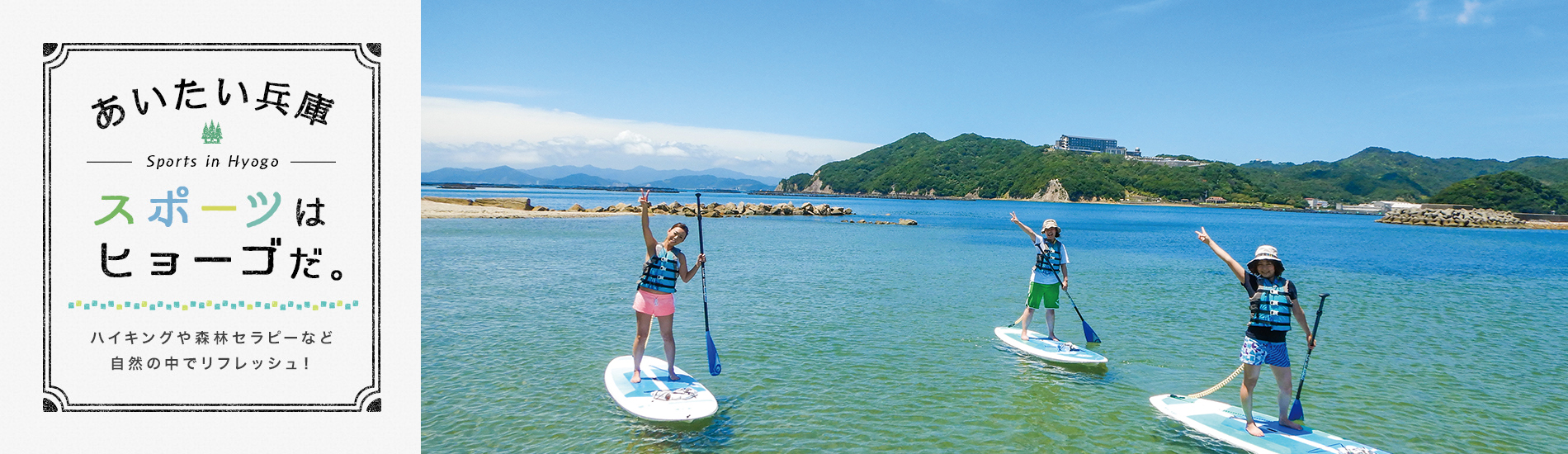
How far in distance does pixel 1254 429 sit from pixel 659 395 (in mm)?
6873

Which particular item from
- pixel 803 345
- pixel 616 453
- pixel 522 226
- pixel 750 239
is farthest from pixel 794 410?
pixel 522 226

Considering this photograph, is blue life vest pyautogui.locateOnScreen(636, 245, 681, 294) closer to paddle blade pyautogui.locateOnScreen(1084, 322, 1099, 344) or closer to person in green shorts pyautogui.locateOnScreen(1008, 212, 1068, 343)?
person in green shorts pyautogui.locateOnScreen(1008, 212, 1068, 343)

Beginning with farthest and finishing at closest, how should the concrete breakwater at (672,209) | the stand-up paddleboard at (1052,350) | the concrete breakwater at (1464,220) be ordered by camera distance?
1. the concrete breakwater at (1464,220)
2. the concrete breakwater at (672,209)
3. the stand-up paddleboard at (1052,350)

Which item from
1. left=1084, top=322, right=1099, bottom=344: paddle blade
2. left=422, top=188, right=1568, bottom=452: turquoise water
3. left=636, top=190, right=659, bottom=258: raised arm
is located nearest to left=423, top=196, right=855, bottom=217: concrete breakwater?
left=422, top=188, right=1568, bottom=452: turquoise water

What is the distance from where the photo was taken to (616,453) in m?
8.14

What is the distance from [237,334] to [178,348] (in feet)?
1.66

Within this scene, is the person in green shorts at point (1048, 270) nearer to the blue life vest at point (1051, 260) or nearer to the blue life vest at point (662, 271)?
the blue life vest at point (1051, 260)

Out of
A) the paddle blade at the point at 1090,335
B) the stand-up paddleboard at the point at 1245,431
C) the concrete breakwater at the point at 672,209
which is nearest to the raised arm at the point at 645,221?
the stand-up paddleboard at the point at 1245,431

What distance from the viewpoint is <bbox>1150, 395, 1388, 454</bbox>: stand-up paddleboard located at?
8117mm

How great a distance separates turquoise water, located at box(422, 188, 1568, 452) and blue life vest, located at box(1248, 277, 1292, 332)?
179 cm

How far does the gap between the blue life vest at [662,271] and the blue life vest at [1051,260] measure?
21.5 feet

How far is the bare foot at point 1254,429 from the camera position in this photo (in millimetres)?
8523

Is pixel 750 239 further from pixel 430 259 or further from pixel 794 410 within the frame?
pixel 794 410

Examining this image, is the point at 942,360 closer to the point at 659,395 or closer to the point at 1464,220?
the point at 659,395
